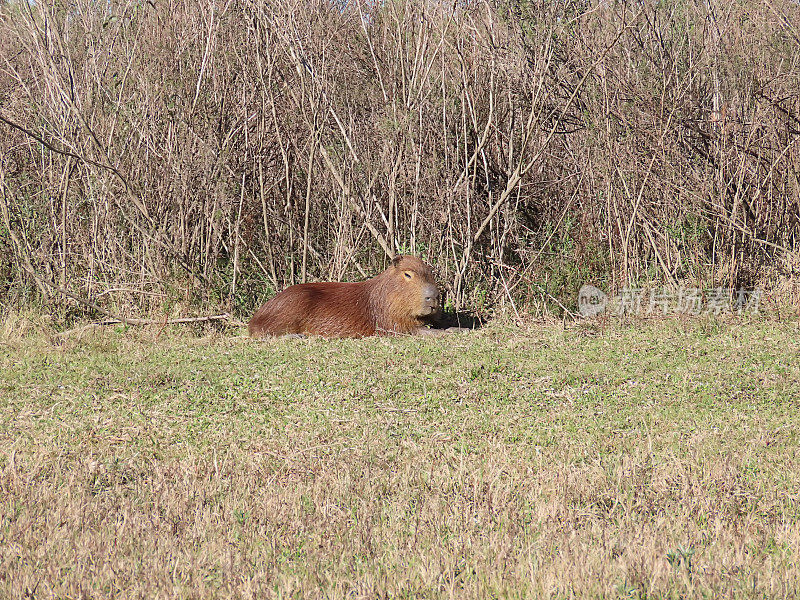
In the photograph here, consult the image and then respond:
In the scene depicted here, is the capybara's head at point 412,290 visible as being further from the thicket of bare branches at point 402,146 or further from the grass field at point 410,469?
the thicket of bare branches at point 402,146

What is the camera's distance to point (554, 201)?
9.38 meters

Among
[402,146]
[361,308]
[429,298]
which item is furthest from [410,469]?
[402,146]

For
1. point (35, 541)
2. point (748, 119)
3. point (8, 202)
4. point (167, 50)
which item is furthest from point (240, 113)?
point (35, 541)

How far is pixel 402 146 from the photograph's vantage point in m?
8.58

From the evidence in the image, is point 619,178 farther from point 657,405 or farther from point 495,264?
point 657,405

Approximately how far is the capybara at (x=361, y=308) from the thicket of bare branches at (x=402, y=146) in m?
0.84

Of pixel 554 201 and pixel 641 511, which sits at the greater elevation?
pixel 554 201

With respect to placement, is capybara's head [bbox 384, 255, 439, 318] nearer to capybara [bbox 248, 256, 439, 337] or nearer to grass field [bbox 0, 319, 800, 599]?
capybara [bbox 248, 256, 439, 337]

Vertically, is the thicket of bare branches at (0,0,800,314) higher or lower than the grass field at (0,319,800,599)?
higher

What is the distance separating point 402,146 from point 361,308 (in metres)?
1.72

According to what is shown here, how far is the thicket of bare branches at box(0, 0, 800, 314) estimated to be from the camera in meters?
8.45

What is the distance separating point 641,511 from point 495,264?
16.8 feet

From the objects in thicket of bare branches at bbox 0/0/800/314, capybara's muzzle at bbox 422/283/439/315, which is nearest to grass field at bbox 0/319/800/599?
capybara's muzzle at bbox 422/283/439/315

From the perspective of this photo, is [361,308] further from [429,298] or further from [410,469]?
[410,469]
